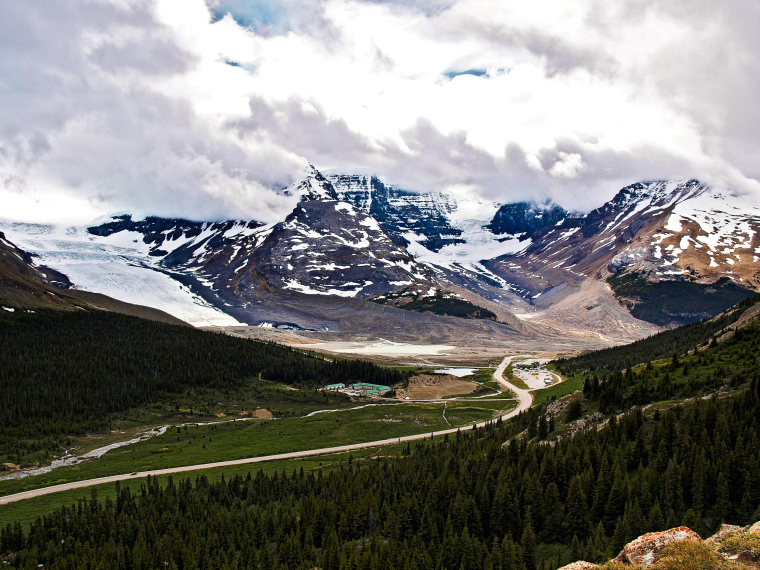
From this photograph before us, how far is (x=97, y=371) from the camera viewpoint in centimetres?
15912

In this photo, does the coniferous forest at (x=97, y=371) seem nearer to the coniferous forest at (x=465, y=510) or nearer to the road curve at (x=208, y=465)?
the road curve at (x=208, y=465)

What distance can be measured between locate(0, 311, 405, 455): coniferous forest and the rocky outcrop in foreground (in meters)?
111

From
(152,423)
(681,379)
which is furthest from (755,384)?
(152,423)

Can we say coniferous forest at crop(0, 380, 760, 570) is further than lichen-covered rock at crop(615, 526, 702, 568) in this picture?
Yes

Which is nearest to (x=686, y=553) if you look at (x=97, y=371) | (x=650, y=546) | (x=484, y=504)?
(x=650, y=546)

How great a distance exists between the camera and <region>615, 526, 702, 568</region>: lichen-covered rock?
2862cm

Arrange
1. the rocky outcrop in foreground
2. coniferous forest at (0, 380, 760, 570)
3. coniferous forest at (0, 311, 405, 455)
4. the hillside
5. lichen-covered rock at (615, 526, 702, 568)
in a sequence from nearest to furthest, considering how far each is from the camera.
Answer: the rocky outcrop in foreground
lichen-covered rock at (615, 526, 702, 568)
coniferous forest at (0, 380, 760, 570)
the hillside
coniferous forest at (0, 311, 405, 455)

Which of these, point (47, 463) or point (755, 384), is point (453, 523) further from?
point (47, 463)

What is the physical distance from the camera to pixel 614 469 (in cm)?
5756

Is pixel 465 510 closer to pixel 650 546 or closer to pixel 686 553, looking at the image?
pixel 650 546

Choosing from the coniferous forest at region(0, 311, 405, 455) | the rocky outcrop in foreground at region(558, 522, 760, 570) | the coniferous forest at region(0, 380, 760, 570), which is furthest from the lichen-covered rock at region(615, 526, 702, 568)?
the coniferous forest at region(0, 311, 405, 455)

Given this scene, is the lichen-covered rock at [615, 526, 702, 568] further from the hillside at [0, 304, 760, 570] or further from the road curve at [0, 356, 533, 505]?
the road curve at [0, 356, 533, 505]

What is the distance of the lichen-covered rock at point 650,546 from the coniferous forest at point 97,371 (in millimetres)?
110202

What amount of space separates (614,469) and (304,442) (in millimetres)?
72267
